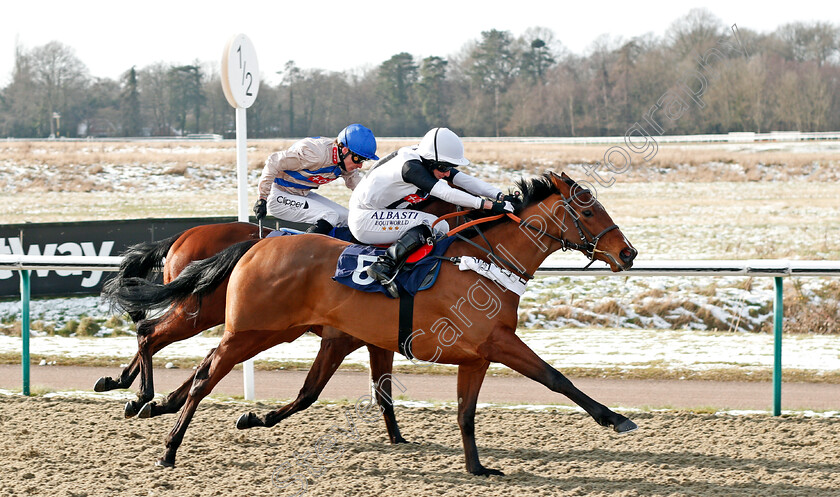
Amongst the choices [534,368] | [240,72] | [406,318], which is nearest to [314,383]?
[406,318]

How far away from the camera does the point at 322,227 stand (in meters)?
5.28

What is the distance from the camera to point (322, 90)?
50.6 meters

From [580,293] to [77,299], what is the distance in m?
5.88

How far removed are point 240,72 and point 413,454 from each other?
115 inches

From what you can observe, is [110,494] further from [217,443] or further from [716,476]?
[716,476]

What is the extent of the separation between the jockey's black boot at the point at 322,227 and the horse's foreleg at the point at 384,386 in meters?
0.78

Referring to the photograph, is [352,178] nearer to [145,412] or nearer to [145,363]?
[145,363]

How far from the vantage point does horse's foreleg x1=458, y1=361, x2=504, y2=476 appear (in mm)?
4223

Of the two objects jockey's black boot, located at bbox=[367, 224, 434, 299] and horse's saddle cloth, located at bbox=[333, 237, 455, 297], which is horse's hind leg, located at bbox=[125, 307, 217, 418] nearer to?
horse's saddle cloth, located at bbox=[333, 237, 455, 297]

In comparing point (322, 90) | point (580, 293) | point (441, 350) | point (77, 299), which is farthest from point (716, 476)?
point (322, 90)

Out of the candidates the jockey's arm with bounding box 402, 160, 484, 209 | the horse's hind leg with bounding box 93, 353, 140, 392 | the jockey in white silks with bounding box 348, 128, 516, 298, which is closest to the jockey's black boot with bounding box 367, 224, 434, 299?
the jockey in white silks with bounding box 348, 128, 516, 298

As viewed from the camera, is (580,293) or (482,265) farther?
(580,293)

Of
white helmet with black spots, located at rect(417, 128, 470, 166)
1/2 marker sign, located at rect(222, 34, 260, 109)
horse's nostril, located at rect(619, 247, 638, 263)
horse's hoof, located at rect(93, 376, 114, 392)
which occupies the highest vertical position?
1/2 marker sign, located at rect(222, 34, 260, 109)

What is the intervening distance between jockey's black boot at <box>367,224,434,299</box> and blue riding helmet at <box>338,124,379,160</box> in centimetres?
101
